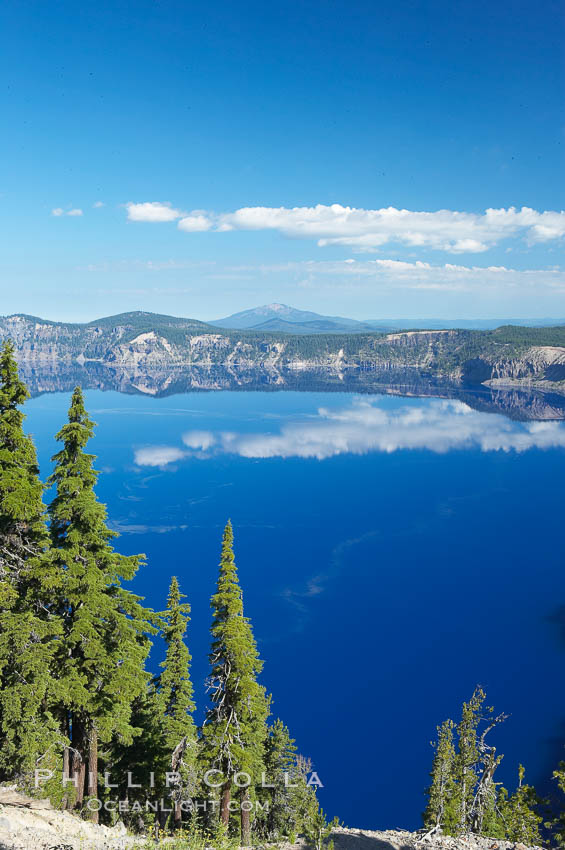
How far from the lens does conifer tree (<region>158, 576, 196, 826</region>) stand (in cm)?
3070

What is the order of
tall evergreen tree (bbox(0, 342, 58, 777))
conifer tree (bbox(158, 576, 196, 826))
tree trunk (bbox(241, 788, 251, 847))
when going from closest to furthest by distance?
1. tall evergreen tree (bbox(0, 342, 58, 777))
2. tree trunk (bbox(241, 788, 251, 847))
3. conifer tree (bbox(158, 576, 196, 826))

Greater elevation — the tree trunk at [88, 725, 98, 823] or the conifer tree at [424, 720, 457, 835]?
the tree trunk at [88, 725, 98, 823]

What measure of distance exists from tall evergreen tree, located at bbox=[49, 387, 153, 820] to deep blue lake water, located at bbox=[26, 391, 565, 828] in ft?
121

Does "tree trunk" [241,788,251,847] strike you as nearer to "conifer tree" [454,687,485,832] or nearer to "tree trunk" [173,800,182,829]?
"tree trunk" [173,800,182,829]

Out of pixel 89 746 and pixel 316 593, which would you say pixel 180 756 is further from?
pixel 316 593

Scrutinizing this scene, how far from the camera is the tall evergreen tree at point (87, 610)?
2242 centimetres

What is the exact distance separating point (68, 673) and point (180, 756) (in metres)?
11.0

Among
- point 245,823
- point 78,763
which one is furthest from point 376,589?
point 78,763

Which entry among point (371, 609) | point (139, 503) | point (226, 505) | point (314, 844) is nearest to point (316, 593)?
point (371, 609)

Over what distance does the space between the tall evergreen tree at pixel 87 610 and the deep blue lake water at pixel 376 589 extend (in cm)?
3675

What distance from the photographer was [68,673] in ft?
74.4

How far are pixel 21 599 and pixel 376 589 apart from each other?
80.0m

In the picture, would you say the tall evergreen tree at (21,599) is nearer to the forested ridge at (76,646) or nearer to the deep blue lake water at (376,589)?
the forested ridge at (76,646)

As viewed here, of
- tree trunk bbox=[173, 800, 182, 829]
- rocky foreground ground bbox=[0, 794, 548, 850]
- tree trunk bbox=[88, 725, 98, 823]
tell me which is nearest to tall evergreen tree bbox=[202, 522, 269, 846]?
rocky foreground ground bbox=[0, 794, 548, 850]
